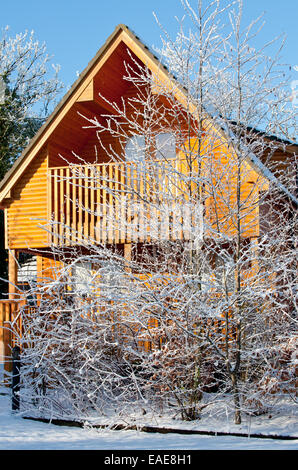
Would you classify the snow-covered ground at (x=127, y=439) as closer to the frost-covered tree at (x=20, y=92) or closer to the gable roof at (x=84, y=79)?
the gable roof at (x=84, y=79)

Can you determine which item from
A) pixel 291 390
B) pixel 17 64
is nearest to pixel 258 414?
pixel 291 390

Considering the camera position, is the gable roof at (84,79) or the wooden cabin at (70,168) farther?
the wooden cabin at (70,168)

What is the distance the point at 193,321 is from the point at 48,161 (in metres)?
7.31

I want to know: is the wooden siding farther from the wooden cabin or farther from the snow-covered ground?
the snow-covered ground

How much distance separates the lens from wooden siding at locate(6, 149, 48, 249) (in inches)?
547

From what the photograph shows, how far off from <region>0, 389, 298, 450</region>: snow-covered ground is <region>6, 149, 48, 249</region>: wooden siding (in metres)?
5.95

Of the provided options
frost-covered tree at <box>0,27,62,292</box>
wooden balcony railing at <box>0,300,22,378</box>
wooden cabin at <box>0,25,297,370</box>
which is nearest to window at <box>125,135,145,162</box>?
wooden cabin at <box>0,25,297,370</box>

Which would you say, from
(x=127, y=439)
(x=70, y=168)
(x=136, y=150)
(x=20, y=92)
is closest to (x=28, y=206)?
(x=70, y=168)

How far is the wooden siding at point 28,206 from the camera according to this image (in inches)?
547

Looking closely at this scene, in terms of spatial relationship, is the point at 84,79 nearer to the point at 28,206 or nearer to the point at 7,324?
the point at 28,206

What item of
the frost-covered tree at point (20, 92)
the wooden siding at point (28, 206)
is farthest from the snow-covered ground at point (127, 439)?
the frost-covered tree at point (20, 92)

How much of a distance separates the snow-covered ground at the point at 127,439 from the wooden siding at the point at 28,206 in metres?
5.95

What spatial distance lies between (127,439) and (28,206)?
7677 millimetres

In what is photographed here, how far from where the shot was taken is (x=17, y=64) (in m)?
28.5
